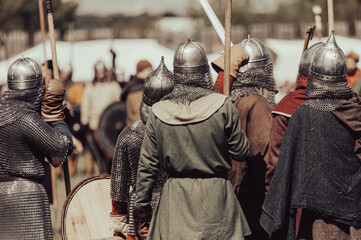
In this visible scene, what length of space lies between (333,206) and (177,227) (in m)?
1.05

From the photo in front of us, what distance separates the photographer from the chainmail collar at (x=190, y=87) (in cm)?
539

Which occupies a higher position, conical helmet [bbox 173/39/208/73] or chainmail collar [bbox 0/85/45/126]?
conical helmet [bbox 173/39/208/73]

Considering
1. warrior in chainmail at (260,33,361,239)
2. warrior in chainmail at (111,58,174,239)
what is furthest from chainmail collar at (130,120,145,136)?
warrior in chainmail at (260,33,361,239)

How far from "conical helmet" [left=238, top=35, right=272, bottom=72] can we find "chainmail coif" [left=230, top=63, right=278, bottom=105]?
0.04 metres

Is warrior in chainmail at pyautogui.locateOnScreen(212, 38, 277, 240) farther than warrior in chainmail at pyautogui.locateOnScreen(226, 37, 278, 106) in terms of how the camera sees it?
No

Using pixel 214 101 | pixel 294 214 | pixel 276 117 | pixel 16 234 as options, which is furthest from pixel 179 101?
pixel 16 234

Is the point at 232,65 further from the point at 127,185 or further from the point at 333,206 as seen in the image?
the point at 333,206

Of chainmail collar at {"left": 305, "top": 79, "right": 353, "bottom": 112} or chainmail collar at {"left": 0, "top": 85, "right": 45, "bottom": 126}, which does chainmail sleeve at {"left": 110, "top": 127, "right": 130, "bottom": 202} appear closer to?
chainmail collar at {"left": 0, "top": 85, "right": 45, "bottom": 126}

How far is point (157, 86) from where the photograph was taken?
6082mm

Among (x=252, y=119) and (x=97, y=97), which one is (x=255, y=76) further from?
(x=97, y=97)

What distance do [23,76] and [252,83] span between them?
1.88 meters

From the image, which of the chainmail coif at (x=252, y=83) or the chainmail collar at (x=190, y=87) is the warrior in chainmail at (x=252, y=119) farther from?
the chainmail collar at (x=190, y=87)

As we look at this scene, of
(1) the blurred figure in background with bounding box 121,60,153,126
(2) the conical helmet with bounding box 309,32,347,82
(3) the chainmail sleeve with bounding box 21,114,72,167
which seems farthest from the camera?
(1) the blurred figure in background with bounding box 121,60,153,126

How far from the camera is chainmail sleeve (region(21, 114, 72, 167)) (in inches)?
233
